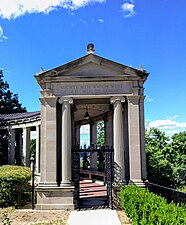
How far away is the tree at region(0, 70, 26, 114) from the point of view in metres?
51.9

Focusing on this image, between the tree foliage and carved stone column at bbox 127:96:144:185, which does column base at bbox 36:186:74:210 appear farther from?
the tree foliage

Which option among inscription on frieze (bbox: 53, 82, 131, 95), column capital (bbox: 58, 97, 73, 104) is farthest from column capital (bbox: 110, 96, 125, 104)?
column capital (bbox: 58, 97, 73, 104)

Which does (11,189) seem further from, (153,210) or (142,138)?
(153,210)

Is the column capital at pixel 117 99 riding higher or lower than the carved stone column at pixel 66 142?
higher

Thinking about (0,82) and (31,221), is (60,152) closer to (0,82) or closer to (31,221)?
(31,221)

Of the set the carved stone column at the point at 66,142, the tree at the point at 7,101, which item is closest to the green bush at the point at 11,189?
the carved stone column at the point at 66,142

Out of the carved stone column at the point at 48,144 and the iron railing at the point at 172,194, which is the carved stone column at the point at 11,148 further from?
the iron railing at the point at 172,194

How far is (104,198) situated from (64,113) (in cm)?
677

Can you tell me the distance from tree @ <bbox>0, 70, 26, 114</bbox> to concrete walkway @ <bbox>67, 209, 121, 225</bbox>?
4028cm

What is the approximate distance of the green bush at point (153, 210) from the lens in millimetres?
6180

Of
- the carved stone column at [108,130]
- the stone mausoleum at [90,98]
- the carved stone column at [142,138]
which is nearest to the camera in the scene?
the stone mausoleum at [90,98]

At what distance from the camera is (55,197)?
15742 mm

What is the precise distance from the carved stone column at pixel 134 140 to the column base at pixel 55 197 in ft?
11.6

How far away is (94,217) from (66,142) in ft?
14.7
